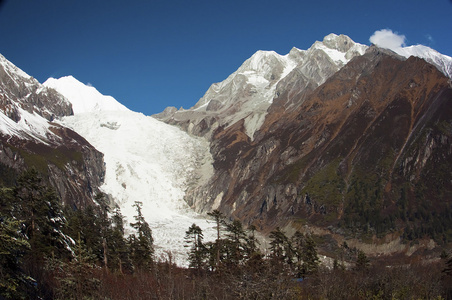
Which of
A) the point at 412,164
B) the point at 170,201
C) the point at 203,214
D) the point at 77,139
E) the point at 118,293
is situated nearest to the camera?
the point at 118,293

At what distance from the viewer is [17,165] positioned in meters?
129

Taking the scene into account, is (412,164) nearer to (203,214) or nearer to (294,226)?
(294,226)

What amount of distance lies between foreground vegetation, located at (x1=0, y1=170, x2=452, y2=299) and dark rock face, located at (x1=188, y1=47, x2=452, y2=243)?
2295 inches

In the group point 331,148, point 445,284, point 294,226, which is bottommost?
point 445,284

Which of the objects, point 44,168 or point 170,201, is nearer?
point 44,168

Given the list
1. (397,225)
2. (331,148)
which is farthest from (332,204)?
(331,148)

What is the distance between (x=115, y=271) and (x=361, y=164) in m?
109

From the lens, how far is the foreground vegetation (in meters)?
23.4

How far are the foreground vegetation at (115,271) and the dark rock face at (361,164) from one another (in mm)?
58286

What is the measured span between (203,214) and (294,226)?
169 ft

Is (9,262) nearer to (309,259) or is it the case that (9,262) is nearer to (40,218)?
(40,218)

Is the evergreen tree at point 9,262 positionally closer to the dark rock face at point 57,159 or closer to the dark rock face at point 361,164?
the dark rock face at point 57,159

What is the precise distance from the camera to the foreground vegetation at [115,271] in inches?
922

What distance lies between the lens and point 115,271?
1757 inches
